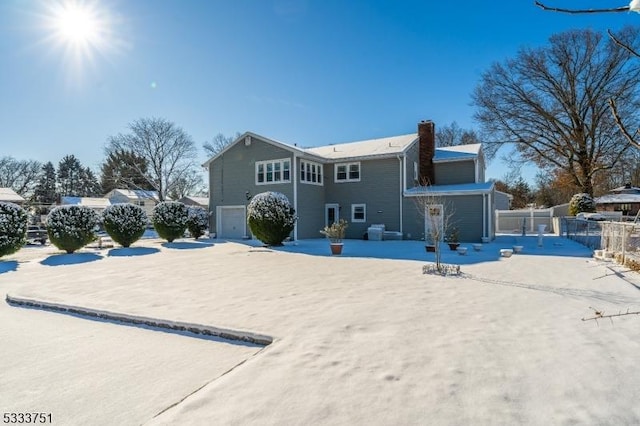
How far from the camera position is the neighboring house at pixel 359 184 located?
1852 centimetres

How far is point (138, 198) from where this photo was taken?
44406 mm

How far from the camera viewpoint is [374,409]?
2.92 meters

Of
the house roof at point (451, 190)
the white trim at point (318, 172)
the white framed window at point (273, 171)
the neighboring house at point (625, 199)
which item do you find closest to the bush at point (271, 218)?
the white framed window at point (273, 171)

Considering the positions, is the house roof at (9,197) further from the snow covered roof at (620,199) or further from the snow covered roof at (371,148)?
the snow covered roof at (620,199)

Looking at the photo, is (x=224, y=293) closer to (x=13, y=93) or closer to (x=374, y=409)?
(x=374, y=409)

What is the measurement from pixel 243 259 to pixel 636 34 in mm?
28126

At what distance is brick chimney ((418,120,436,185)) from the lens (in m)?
21.7

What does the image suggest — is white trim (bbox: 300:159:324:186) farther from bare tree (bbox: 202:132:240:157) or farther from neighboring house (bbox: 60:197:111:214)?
neighboring house (bbox: 60:197:111:214)

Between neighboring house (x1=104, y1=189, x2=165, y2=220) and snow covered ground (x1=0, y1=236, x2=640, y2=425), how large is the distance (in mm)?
39166

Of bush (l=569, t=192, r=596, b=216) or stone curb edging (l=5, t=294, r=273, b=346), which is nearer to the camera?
stone curb edging (l=5, t=294, r=273, b=346)

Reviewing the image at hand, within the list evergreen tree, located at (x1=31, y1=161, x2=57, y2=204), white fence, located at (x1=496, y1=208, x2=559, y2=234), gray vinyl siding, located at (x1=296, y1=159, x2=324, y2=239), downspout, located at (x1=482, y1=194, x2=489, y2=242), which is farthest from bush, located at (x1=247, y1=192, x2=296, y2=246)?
evergreen tree, located at (x1=31, y1=161, x2=57, y2=204)

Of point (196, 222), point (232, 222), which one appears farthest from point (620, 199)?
point (196, 222)

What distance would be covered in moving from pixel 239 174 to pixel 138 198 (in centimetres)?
2911

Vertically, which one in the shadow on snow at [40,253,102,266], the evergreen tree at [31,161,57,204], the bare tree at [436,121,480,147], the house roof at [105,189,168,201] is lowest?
the shadow on snow at [40,253,102,266]
